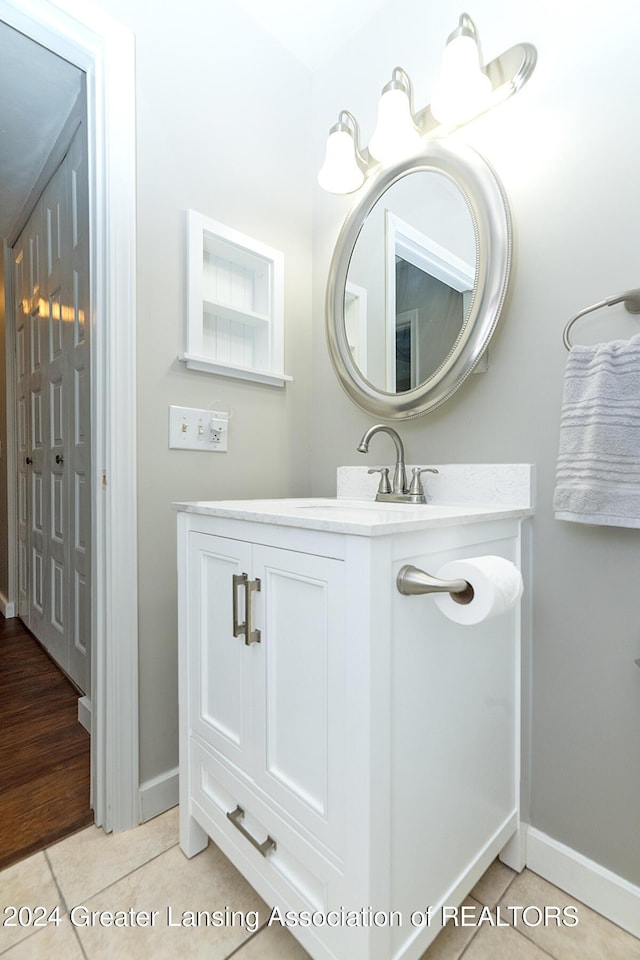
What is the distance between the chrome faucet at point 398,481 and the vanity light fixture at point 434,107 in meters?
A: 0.76

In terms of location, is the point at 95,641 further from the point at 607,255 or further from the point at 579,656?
the point at 607,255

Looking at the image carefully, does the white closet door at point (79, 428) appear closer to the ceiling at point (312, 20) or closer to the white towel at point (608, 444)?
the ceiling at point (312, 20)

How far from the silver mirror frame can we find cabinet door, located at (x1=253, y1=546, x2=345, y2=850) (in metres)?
0.62

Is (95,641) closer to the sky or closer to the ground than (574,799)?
closer to the sky

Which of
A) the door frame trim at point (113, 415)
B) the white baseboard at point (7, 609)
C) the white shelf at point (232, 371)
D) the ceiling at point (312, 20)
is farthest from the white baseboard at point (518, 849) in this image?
the white baseboard at point (7, 609)

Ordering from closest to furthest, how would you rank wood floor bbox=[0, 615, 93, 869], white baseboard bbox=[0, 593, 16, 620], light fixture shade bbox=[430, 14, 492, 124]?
light fixture shade bbox=[430, 14, 492, 124], wood floor bbox=[0, 615, 93, 869], white baseboard bbox=[0, 593, 16, 620]

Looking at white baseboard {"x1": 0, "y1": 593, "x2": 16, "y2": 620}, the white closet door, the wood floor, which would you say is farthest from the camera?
white baseboard {"x1": 0, "y1": 593, "x2": 16, "y2": 620}

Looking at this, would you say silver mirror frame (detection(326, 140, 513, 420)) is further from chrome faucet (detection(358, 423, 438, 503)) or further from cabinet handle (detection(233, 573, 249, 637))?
cabinet handle (detection(233, 573, 249, 637))

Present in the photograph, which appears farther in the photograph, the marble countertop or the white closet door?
the white closet door

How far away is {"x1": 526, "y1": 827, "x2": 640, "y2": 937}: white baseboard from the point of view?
2.93ft

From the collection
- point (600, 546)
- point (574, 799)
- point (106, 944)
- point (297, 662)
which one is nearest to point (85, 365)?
point (297, 662)

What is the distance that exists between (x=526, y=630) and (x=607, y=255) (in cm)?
82

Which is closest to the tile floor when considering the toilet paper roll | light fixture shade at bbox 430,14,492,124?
the toilet paper roll

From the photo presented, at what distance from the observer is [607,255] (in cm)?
93
